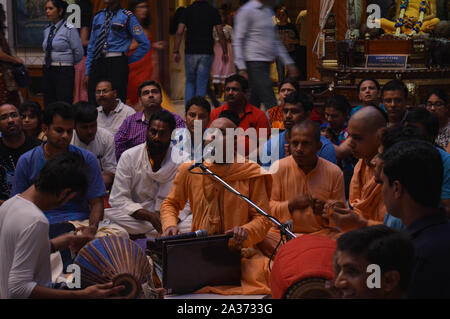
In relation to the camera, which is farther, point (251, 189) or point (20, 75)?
point (20, 75)

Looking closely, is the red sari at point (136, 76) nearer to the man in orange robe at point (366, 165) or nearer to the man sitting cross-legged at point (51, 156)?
the man sitting cross-legged at point (51, 156)

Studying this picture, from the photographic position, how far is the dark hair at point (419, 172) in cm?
247

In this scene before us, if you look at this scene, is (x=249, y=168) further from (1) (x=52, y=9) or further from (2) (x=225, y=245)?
(1) (x=52, y=9)

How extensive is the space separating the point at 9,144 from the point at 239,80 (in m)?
2.34

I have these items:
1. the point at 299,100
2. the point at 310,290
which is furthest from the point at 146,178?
the point at 310,290

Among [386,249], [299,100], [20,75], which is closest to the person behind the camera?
[386,249]

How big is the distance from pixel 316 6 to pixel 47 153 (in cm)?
782

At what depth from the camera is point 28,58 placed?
36.1ft

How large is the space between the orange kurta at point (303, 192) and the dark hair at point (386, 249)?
6.47 feet

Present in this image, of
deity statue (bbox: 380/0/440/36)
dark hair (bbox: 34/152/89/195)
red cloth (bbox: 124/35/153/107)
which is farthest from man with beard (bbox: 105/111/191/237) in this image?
deity statue (bbox: 380/0/440/36)

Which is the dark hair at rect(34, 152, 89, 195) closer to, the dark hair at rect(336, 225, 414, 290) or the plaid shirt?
the dark hair at rect(336, 225, 414, 290)

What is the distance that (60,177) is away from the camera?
2.91 meters

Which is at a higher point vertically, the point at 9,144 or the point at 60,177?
the point at 60,177

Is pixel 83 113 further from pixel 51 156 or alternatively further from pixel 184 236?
pixel 184 236
